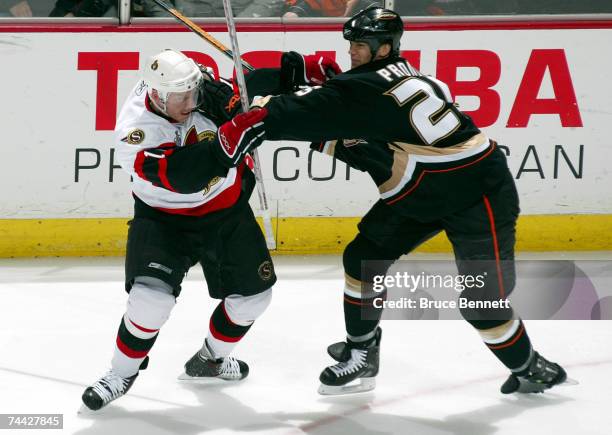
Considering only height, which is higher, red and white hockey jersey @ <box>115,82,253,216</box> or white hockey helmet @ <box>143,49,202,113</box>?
white hockey helmet @ <box>143,49,202,113</box>

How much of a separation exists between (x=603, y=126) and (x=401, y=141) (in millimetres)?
2426

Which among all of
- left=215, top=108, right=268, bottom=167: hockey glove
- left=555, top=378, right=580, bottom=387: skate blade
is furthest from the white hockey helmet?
left=555, top=378, right=580, bottom=387: skate blade

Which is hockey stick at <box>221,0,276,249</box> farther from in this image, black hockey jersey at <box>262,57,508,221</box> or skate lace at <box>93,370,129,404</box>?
skate lace at <box>93,370,129,404</box>

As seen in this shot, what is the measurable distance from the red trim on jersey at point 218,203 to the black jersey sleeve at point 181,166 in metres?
0.23

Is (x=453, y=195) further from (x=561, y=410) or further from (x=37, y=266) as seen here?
(x=37, y=266)

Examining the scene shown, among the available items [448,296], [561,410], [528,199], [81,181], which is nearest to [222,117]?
[561,410]

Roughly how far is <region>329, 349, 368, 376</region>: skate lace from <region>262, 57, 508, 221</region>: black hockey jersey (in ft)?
1.69

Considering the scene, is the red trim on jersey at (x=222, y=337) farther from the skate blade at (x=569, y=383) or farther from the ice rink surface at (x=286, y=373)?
the skate blade at (x=569, y=383)

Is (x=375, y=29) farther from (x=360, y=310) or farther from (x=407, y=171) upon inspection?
(x=360, y=310)

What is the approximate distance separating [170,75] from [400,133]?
2.19ft

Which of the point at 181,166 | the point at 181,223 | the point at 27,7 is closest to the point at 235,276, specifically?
the point at 181,223

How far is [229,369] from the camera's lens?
3639 mm

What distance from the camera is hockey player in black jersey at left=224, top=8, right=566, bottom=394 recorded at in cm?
307

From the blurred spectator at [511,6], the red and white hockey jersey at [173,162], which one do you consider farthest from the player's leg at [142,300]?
the blurred spectator at [511,6]
